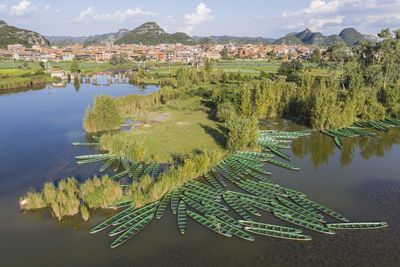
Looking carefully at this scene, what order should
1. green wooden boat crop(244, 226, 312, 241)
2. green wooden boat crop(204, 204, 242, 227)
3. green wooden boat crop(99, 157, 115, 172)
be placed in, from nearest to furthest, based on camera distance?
green wooden boat crop(244, 226, 312, 241) < green wooden boat crop(204, 204, 242, 227) < green wooden boat crop(99, 157, 115, 172)

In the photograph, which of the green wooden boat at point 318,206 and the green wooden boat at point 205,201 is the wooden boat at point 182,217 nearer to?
the green wooden boat at point 205,201

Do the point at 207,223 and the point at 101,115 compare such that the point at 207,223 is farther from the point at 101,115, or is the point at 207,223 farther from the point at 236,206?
the point at 101,115

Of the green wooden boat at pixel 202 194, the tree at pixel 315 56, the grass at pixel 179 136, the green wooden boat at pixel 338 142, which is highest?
the tree at pixel 315 56

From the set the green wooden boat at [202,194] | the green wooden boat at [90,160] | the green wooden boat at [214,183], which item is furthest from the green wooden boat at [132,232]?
the green wooden boat at [90,160]

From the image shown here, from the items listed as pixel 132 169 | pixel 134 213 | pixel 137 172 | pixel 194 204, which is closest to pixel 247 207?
pixel 194 204

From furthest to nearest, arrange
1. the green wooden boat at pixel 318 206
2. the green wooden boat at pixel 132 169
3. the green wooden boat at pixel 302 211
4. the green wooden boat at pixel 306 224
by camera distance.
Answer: the green wooden boat at pixel 132 169 → the green wooden boat at pixel 318 206 → the green wooden boat at pixel 302 211 → the green wooden boat at pixel 306 224

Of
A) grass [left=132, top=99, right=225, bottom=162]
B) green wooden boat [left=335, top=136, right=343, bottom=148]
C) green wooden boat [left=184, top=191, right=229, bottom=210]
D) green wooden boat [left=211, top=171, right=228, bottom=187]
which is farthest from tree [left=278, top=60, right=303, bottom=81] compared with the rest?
green wooden boat [left=184, top=191, right=229, bottom=210]

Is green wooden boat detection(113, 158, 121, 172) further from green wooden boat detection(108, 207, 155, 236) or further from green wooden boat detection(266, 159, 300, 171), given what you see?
green wooden boat detection(266, 159, 300, 171)
